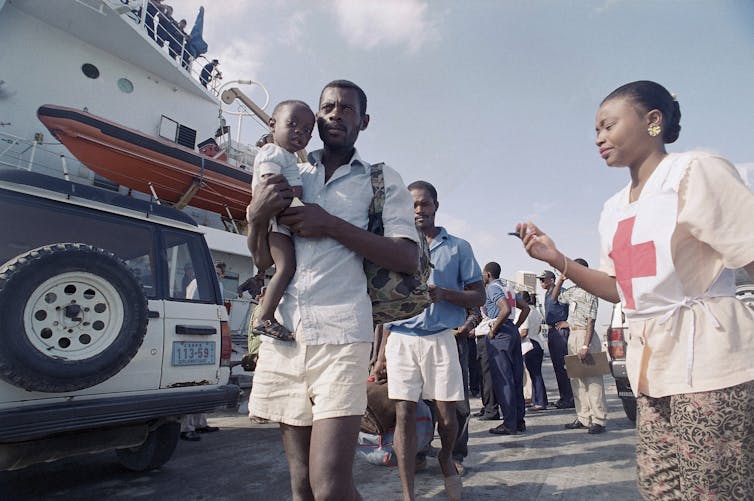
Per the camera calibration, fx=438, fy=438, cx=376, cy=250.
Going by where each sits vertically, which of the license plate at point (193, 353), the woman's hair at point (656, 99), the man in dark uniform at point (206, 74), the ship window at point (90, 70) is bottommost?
the license plate at point (193, 353)

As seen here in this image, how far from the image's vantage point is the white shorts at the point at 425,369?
9.12ft

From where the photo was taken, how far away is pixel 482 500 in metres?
2.76

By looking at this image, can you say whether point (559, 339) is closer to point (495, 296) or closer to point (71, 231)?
point (495, 296)

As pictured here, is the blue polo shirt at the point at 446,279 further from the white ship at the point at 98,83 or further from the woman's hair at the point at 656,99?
the white ship at the point at 98,83

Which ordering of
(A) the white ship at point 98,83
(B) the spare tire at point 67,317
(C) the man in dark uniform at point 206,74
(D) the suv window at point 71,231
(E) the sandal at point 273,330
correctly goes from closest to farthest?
(E) the sandal at point 273,330 < (B) the spare tire at point 67,317 < (D) the suv window at point 71,231 < (A) the white ship at point 98,83 < (C) the man in dark uniform at point 206,74

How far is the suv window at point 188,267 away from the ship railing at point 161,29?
33.3ft

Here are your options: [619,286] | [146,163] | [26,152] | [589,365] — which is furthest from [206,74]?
[619,286]

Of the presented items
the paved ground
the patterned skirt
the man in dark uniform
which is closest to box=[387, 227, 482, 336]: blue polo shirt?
the paved ground

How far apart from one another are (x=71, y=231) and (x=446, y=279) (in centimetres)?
248

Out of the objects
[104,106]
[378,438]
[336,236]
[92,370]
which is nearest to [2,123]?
[104,106]

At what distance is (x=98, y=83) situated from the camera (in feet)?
38.0

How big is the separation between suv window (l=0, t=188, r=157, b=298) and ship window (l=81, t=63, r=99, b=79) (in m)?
11.0

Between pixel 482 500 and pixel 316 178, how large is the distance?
233cm

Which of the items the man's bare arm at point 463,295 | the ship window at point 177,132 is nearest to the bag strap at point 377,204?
the man's bare arm at point 463,295
